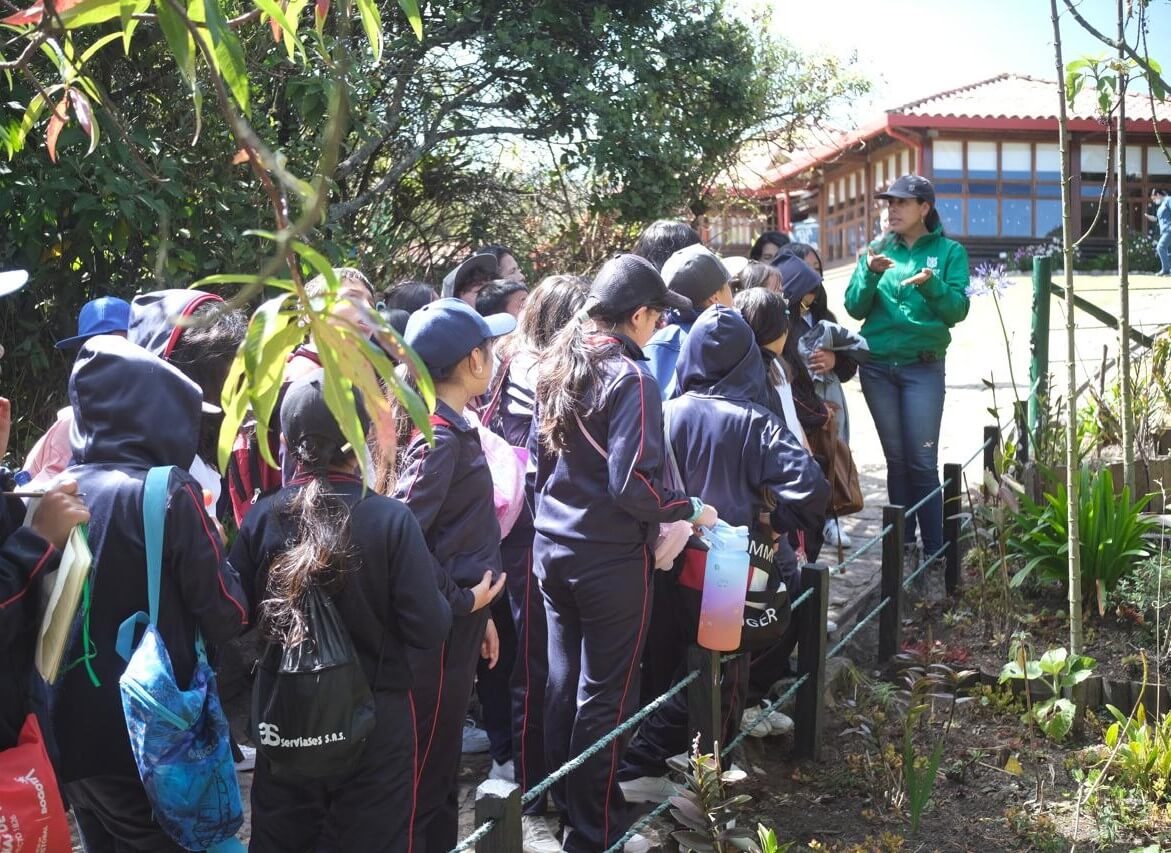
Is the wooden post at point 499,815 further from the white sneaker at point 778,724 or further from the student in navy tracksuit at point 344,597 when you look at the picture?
the white sneaker at point 778,724

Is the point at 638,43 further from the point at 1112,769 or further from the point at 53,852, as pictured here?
the point at 53,852

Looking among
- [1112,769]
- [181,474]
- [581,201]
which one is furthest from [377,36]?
[581,201]

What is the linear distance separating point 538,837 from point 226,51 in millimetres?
2803

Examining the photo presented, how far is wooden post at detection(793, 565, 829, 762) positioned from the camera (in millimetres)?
4176

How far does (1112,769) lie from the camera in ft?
13.1

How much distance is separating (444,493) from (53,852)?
1225mm

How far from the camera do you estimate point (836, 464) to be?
5.19 metres

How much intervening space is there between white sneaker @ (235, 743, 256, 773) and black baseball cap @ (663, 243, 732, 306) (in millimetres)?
2268

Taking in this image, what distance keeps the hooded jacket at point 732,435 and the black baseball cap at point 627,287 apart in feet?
1.20

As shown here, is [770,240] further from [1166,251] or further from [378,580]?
[1166,251]

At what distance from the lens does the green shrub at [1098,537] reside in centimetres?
503

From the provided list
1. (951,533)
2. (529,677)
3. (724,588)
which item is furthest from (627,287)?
(951,533)

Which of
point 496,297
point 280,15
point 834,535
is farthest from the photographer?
point 834,535

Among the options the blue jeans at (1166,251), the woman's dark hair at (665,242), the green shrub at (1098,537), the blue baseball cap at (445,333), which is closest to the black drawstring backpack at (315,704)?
the blue baseball cap at (445,333)
